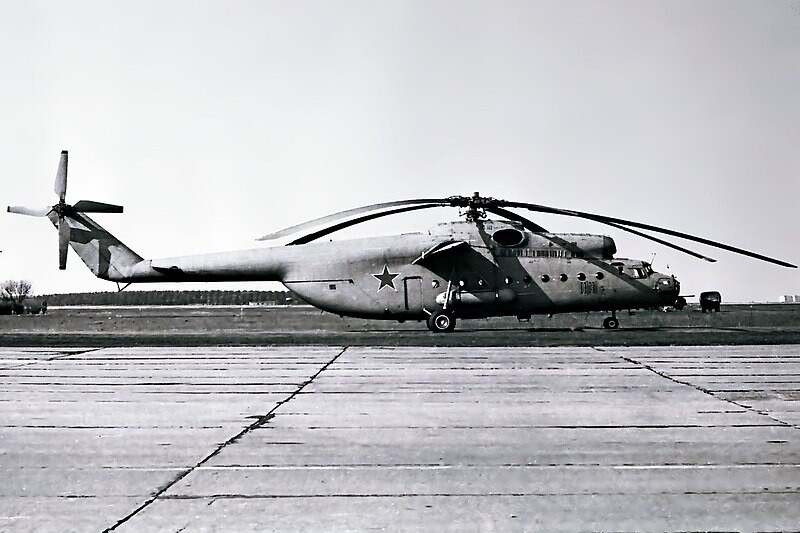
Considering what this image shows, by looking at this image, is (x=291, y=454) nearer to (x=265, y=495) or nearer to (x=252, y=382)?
(x=265, y=495)

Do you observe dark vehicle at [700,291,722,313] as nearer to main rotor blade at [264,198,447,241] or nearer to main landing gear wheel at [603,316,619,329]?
main landing gear wheel at [603,316,619,329]

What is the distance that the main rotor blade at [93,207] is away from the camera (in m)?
26.6

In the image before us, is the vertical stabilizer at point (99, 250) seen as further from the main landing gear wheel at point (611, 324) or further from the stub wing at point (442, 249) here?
the main landing gear wheel at point (611, 324)

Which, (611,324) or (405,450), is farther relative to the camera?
(611,324)

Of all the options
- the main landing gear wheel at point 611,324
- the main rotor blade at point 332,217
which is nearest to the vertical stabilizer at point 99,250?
the main rotor blade at point 332,217

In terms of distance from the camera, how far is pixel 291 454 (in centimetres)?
567

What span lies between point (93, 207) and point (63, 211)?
1.20m

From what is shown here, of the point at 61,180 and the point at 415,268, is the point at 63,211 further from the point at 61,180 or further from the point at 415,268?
the point at 415,268

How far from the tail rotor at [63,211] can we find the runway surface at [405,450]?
56.2 ft

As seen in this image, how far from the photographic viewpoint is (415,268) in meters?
26.4

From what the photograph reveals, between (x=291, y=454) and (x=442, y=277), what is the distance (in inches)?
824

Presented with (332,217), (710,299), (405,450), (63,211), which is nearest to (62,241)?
(63,211)

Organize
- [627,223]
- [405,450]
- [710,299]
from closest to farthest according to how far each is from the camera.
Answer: [405,450] → [627,223] → [710,299]

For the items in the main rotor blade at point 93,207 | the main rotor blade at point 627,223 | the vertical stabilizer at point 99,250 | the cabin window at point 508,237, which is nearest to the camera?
the main rotor blade at point 627,223
